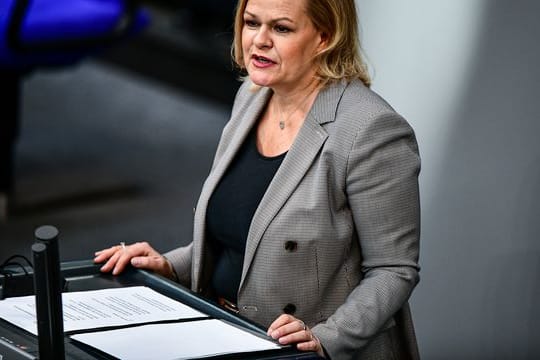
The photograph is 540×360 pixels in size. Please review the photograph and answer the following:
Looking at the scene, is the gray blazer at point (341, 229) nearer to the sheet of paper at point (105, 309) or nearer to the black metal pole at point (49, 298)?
the sheet of paper at point (105, 309)

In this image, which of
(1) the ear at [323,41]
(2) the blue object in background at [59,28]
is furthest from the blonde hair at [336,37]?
(2) the blue object in background at [59,28]

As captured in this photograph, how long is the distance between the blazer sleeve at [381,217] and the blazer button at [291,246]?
4.2 inches

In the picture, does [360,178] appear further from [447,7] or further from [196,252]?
[447,7]

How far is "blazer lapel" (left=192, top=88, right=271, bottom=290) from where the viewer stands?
7.37 feet

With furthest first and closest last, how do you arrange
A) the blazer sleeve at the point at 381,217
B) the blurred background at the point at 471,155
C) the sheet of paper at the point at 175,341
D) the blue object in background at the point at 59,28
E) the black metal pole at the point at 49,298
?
the blue object in background at the point at 59,28 → the blurred background at the point at 471,155 → the blazer sleeve at the point at 381,217 → the sheet of paper at the point at 175,341 → the black metal pole at the point at 49,298

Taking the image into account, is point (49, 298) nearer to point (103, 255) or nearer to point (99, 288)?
point (99, 288)

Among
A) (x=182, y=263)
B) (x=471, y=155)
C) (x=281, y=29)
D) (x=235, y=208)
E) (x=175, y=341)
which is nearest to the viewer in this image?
(x=175, y=341)

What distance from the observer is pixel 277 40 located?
209 centimetres

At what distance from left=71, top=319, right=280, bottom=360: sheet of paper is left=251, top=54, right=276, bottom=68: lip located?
444mm

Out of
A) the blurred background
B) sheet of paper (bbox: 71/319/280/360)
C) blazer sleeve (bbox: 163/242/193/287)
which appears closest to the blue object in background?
the blurred background

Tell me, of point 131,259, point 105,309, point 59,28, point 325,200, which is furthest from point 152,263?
point 59,28

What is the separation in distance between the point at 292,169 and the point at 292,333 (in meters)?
0.33

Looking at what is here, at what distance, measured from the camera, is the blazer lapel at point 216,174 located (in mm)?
2246

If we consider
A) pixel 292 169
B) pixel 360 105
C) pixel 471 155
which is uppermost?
pixel 360 105
